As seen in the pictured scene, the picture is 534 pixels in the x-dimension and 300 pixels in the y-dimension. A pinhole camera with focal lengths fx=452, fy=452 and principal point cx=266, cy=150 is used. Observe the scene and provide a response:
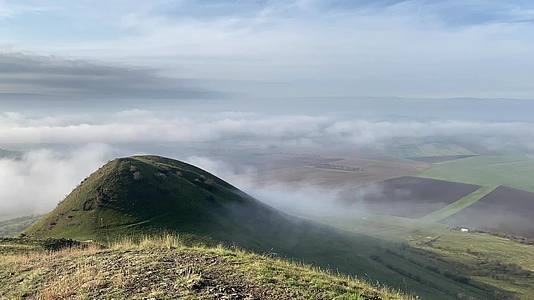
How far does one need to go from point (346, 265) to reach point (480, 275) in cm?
4612

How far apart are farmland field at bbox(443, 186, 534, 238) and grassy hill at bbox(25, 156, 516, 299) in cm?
8662

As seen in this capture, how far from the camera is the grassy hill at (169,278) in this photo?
46.8 feet

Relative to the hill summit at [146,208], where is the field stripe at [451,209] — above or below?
below

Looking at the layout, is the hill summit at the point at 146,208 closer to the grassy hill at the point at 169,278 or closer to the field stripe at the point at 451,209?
the grassy hill at the point at 169,278

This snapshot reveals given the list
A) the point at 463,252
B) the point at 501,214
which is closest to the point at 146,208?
the point at 463,252

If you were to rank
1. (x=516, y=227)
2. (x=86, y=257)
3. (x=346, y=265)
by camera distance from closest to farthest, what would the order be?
(x=86, y=257)
(x=346, y=265)
(x=516, y=227)

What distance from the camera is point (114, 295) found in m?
14.1

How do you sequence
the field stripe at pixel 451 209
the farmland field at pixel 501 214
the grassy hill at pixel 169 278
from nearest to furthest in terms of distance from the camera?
the grassy hill at pixel 169 278 → the farmland field at pixel 501 214 → the field stripe at pixel 451 209

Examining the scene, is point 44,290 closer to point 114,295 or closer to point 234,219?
point 114,295

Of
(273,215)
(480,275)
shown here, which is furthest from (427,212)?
(273,215)

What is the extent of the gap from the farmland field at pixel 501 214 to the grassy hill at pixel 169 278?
158787 mm

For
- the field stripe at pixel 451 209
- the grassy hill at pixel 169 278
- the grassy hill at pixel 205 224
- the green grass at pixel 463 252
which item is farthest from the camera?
the field stripe at pixel 451 209

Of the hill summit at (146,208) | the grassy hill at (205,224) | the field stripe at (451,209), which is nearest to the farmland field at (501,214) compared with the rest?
the field stripe at (451,209)

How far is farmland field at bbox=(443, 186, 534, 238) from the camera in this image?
15920 centimetres
